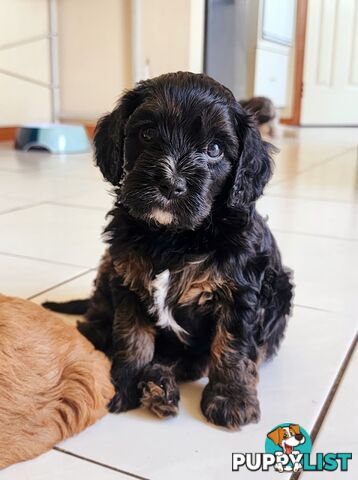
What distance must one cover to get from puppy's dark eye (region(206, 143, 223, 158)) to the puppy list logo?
48cm

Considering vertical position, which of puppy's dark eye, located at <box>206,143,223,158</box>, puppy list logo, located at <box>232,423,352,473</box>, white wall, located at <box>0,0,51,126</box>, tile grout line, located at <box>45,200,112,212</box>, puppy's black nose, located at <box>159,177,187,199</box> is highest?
white wall, located at <box>0,0,51,126</box>

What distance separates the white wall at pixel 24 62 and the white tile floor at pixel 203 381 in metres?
1.07

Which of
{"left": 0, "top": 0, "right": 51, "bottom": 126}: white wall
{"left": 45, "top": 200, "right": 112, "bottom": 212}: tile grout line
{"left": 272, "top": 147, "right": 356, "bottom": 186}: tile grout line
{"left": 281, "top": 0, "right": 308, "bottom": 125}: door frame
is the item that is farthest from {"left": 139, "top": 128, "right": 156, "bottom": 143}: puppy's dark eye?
{"left": 281, "top": 0, "right": 308, "bottom": 125}: door frame

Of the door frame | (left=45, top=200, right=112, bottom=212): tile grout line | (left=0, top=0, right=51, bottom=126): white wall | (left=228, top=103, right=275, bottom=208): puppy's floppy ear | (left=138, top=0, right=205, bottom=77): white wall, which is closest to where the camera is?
(left=228, top=103, right=275, bottom=208): puppy's floppy ear

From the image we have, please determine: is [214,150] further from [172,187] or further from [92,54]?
[92,54]

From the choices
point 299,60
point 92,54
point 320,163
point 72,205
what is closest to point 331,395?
point 72,205

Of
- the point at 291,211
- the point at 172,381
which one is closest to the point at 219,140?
the point at 172,381

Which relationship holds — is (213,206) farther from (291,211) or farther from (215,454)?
(291,211)

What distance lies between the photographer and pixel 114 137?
106cm

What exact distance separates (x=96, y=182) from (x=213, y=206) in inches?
80.7

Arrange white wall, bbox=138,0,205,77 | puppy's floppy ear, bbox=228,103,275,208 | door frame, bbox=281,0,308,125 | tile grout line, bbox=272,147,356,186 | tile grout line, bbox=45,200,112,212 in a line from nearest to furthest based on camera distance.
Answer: puppy's floppy ear, bbox=228,103,275,208
tile grout line, bbox=45,200,112,212
tile grout line, bbox=272,147,356,186
white wall, bbox=138,0,205,77
door frame, bbox=281,0,308,125

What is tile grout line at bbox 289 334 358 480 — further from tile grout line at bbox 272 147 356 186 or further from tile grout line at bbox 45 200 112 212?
tile grout line at bbox 272 147 356 186

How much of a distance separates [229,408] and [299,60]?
611 centimetres

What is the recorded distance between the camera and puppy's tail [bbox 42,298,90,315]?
4.45ft
